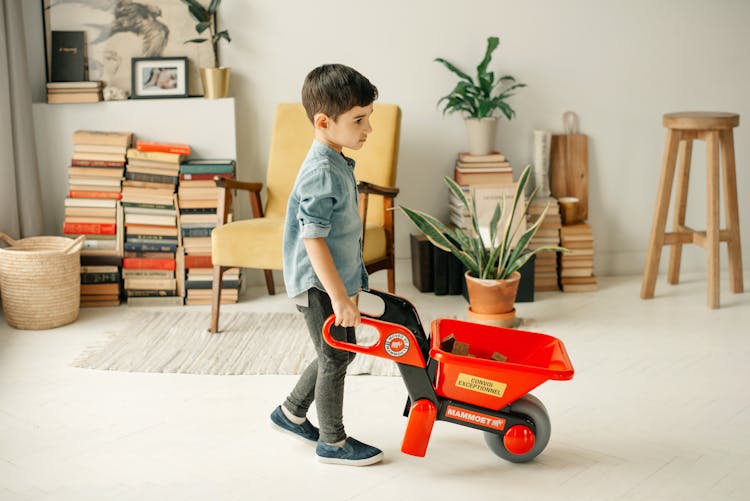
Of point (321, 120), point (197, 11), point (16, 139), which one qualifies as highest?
point (197, 11)

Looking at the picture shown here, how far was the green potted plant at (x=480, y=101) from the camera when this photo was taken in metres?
4.21

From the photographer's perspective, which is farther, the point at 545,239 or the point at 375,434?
the point at 545,239

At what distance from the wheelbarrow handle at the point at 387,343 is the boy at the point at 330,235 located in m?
0.03

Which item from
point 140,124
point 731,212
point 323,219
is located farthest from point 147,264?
point 731,212

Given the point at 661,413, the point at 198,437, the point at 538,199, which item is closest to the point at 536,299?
the point at 538,199

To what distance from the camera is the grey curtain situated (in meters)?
3.88

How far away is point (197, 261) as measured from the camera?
13.5 feet

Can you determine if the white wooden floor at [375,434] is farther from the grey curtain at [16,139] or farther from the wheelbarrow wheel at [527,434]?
the grey curtain at [16,139]

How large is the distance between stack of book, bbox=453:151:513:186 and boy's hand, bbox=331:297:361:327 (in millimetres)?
2188

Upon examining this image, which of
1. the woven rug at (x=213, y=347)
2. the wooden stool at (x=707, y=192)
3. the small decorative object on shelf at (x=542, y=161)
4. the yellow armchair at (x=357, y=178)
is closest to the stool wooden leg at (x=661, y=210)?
the wooden stool at (x=707, y=192)

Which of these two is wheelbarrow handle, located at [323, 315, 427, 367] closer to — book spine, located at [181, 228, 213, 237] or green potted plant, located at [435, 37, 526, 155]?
book spine, located at [181, 228, 213, 237]

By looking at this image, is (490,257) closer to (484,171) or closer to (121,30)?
(484,171)

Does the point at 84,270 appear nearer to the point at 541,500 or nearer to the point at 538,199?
the point at 538,199

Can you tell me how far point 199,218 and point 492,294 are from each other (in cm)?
144
